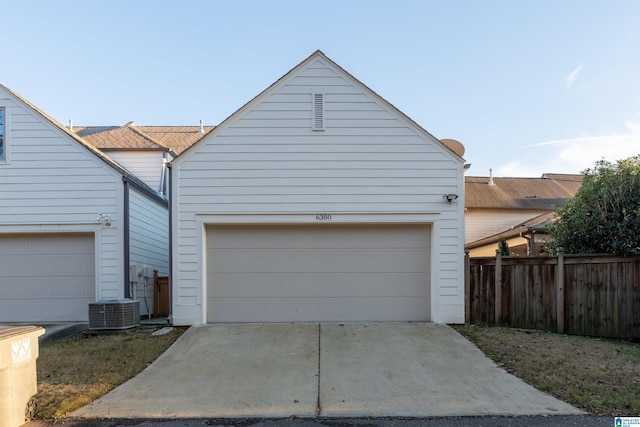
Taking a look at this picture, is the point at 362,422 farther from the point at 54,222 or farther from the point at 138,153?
the point at 138,153

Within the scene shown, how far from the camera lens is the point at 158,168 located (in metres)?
13.4

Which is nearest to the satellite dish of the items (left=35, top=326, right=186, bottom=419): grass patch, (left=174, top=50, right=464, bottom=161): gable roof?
(left=174, top=50, right=464, bottom=161): gable roof

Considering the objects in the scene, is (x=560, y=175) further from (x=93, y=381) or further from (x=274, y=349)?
(x=93, y=381)

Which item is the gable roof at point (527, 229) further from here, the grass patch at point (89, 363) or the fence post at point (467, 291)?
the grass patch at point (89, 363)

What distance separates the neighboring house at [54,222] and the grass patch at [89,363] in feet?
5.44

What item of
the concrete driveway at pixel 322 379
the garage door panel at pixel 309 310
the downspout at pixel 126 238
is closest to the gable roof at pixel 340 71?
the downspout at pixel 126 238

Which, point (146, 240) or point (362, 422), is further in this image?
point (146, 240)

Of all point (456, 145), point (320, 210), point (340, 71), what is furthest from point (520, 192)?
point (320, 210)

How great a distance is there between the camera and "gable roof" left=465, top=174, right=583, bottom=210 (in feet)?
71.6

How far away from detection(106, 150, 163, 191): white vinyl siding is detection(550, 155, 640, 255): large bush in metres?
11.2

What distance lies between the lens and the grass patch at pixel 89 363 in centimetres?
516

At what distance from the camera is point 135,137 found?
14.2m

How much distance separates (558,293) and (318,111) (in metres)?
6.06

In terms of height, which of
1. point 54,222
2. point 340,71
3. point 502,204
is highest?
point 340,71
